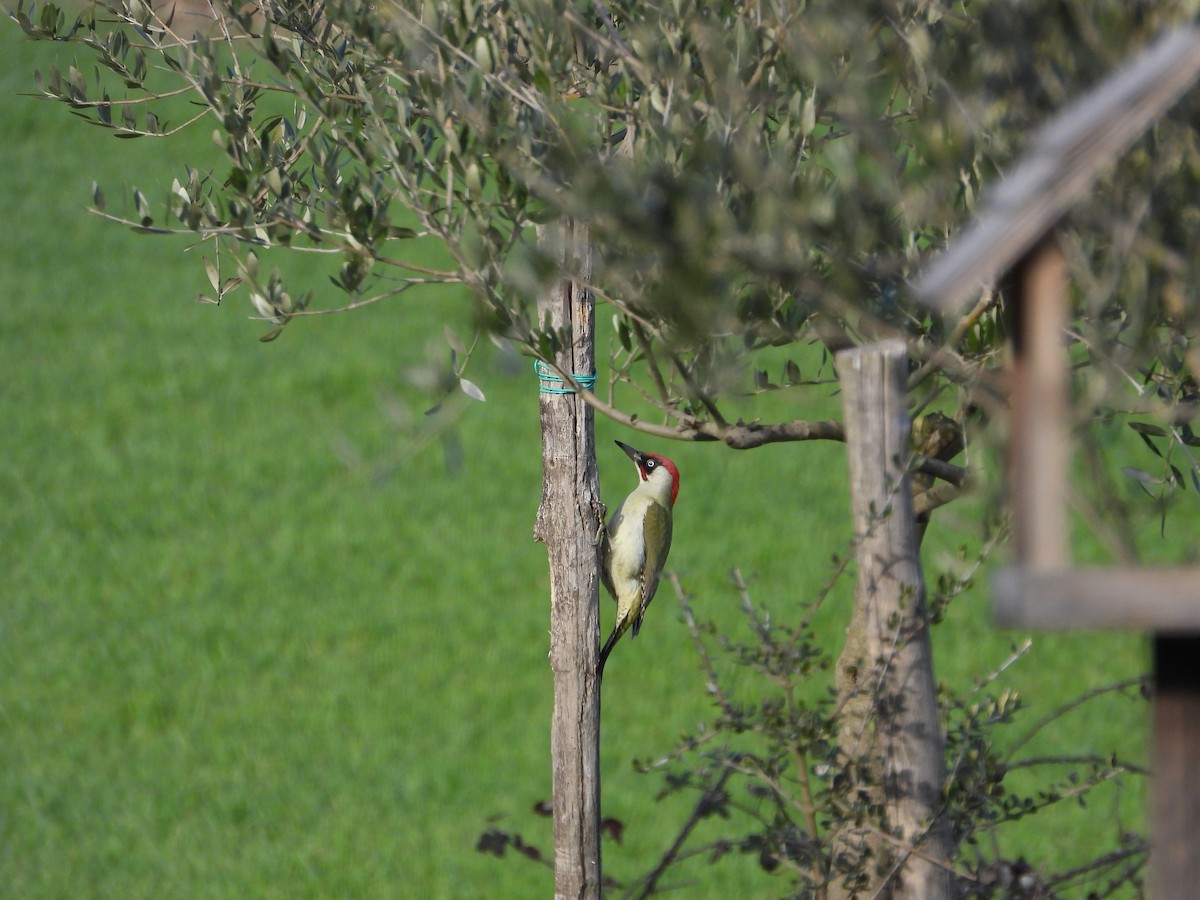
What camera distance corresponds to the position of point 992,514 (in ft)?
11.5

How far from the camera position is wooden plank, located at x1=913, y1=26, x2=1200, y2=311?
1.76m

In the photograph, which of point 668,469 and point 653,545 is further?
point 668,469

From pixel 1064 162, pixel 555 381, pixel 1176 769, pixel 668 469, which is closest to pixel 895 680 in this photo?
pixel 1176 769

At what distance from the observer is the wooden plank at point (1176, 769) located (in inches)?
83.5

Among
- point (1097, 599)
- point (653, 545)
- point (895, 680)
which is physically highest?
point (653, 545)

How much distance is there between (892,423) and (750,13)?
974 mm

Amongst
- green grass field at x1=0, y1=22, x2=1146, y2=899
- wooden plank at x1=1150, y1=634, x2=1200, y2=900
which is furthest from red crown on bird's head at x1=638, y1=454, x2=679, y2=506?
wooden plank at x1=1150, y1=634, x2=1200, y2=900

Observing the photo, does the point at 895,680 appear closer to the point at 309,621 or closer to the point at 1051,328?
the point at 1051,328

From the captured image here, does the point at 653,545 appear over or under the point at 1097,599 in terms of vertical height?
over

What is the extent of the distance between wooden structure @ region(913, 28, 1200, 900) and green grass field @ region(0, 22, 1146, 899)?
408cm

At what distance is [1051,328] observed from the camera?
1928 mm

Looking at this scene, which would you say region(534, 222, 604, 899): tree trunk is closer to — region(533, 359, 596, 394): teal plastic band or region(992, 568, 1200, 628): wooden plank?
region(533, 359, 596, 394): teal plastic band

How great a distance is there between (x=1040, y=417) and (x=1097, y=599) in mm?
268

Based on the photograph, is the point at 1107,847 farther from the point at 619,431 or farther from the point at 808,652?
the point at 619,431
